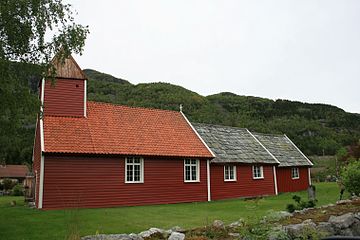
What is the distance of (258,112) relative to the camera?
77938 mm

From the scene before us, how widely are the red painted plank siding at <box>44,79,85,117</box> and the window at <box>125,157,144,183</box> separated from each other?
4.20 metres

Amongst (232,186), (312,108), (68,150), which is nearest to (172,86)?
(312,108)

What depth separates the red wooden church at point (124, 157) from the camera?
19.5m

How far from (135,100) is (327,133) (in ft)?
116

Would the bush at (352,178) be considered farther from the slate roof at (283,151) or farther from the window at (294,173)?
the window at (294,173)

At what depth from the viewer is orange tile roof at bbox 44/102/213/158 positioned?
20.3 metres

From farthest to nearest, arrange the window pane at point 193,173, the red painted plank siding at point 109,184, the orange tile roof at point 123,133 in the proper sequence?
the window pane at point 193,173
the orange tile roof at point 123,133
the red painted plank siding at point 109,184

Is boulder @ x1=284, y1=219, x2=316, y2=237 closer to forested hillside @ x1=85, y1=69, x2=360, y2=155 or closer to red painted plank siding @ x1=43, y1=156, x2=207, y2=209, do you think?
red painted plank siding @ x1=43, y1=156, x2=207, y2=209

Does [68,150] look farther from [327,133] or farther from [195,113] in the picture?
[327,133]

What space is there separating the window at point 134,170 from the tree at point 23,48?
7.12 meters

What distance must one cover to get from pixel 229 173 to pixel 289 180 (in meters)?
7.46

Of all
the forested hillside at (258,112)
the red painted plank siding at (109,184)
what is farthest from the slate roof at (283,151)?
the forested hillside at (258,112)

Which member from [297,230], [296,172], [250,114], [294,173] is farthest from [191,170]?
[250,114]

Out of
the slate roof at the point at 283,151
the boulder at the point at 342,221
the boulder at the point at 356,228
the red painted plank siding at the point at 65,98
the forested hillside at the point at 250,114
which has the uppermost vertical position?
the forested hillside at the point at 250,114
